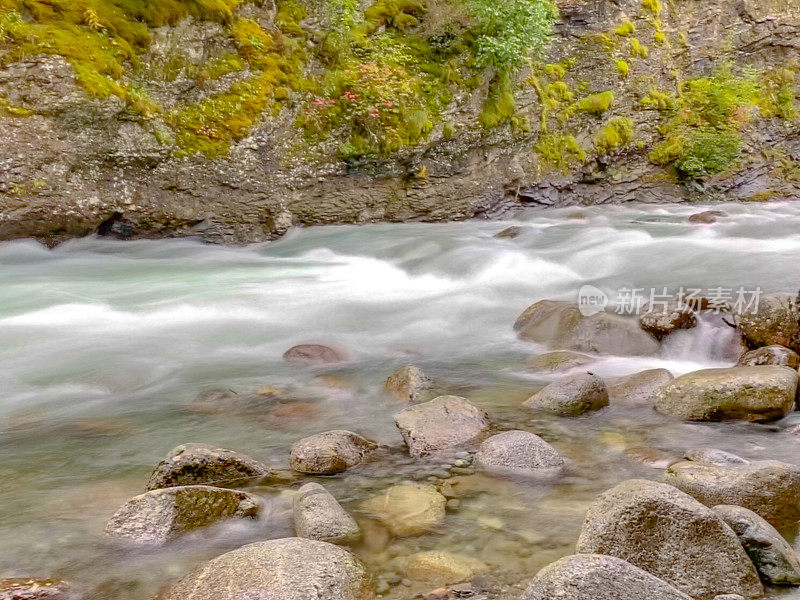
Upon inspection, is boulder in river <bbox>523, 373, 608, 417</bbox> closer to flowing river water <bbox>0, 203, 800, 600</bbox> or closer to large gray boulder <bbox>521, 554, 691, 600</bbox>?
flowing river water <bbox>0, 203, 800, 600</bbox>

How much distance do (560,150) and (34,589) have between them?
14.3 m

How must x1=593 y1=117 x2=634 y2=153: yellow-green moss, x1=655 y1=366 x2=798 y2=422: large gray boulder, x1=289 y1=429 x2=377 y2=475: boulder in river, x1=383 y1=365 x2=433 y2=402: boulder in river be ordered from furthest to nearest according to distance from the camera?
x1=593 y1=117 x2=634 y2=153: yellow-green moss, x1=383 y1=365 x2=433 y2=402: boulder in river, x1=655 y1=366 x2=798 y2=422: large gray boulder, x1=289 y1=429 x2=377 y2=475: boulder in river

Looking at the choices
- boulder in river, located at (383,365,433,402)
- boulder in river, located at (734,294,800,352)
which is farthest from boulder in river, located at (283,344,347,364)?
boulder in river, located at (734,294,800,352)

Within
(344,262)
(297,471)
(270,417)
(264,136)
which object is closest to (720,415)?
(297,471)

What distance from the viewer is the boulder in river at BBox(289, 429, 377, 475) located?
137 inches

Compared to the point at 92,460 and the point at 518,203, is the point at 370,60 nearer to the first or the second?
the point at 518,203

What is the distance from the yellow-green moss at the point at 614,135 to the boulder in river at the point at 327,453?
13684 millimetres

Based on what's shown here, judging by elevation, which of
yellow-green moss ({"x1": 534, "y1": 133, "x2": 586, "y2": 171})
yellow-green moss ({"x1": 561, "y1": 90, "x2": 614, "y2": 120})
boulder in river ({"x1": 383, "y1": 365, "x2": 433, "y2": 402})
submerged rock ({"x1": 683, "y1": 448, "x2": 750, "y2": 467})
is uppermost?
yellow-green moss ({"x1": 561, "y1": 90, "x2": 614, "y2": 120})

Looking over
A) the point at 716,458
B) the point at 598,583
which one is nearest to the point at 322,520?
the point at 598,583

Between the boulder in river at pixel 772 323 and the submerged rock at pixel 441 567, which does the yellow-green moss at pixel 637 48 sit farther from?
the submerged rock at pixel 441 567

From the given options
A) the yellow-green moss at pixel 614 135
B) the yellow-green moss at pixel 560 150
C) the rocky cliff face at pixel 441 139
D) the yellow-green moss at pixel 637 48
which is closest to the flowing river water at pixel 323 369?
the rocky cliff face at pixel 441 139

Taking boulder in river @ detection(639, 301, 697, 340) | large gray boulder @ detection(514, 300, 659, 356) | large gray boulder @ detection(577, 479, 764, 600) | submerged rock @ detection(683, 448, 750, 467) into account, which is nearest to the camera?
large gray boulder @ detection(577, 479, 764, 600)

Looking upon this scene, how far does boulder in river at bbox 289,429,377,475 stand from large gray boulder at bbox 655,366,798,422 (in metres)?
2.19

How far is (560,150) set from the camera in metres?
14.8
